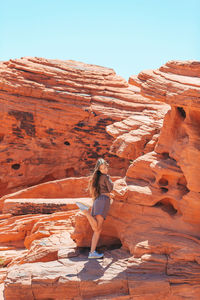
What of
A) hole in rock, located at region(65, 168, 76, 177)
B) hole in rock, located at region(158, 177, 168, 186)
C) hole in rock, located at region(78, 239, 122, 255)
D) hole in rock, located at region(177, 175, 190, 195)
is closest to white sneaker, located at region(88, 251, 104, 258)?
hole in rock, located at region(78, 239, 122, 255)

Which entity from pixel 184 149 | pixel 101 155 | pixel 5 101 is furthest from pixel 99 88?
pixel 184 149

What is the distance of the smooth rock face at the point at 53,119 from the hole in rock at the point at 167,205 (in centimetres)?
802

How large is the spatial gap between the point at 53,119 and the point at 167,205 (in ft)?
32.0

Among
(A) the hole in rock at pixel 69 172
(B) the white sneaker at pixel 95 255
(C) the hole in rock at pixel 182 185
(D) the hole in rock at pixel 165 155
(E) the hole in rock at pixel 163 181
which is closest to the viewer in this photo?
(B) the white sneaker at pixel 95 255

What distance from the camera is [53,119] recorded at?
625 inches

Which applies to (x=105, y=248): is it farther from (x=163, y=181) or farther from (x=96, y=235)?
(x=163, y=181)

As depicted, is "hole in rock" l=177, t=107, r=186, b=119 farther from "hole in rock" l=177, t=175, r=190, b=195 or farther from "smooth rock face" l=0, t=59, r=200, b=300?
"hole in rock" l=177, t=175, r=190, b=195

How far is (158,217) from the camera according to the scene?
696cm

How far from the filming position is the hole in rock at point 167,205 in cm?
705

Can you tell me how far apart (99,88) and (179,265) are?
37.9 feet

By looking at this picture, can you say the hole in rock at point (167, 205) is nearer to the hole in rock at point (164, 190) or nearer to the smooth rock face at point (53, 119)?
the hole in rock at point (164, 190)

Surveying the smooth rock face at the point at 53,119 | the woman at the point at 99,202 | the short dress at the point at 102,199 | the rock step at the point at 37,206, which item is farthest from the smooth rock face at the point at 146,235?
the smooth rock face at the point at 53,119

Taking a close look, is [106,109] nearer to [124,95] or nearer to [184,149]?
[124,95]

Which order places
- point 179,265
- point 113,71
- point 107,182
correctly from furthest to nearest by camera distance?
point 113,71 → point 107,182 → point 179,265
